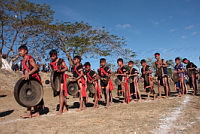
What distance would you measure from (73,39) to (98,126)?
2304 centimetres

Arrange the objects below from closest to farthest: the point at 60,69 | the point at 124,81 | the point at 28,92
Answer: the point at 28,92
the point at 60,69
the point at 124,81

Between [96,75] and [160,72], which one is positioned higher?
[160,72]

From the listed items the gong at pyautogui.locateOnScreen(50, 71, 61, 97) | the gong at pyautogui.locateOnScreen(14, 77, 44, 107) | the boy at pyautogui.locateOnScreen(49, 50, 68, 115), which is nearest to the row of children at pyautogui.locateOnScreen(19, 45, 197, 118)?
the boy at pyautogui.locateOnScreen(49, 50, 68, 115)

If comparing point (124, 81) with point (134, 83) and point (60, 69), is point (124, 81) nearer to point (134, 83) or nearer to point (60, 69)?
point (134, 83)

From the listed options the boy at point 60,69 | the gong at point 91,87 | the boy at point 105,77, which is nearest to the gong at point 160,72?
the boy at point 105,77

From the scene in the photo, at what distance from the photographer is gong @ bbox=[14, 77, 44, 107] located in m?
5.08

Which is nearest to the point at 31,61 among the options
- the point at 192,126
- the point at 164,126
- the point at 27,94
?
the point at 27,94

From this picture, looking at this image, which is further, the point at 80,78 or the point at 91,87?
the point at 91,87

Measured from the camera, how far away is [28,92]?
5.38 metres

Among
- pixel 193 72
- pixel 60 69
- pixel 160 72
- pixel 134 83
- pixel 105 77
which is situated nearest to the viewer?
pixel 60 69

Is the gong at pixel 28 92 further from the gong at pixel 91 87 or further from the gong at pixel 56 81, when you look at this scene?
the gong at pixel 91 87

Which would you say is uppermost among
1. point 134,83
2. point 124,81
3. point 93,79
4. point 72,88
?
point 93,79

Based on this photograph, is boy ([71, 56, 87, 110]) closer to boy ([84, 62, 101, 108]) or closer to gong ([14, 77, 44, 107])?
boy ([84, 62, 101, 108])

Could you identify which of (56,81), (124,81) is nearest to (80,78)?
(56,81)
